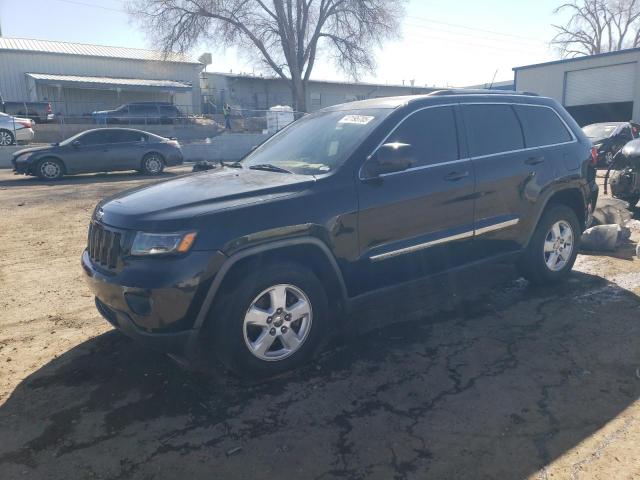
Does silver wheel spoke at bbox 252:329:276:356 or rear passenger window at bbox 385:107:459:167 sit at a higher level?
rear passenger window at bbox 385:107:459:167

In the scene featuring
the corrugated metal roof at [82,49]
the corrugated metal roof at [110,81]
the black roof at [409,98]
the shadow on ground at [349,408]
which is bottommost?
the shadow on ground at [349,408]

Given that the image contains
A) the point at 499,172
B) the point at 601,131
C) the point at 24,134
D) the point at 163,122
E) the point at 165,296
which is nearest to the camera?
the point at 165,296

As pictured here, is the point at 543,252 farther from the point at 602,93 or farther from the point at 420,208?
the point at 602,93

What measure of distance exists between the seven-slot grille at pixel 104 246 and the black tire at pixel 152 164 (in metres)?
12.5

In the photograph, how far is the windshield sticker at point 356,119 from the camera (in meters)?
4.01

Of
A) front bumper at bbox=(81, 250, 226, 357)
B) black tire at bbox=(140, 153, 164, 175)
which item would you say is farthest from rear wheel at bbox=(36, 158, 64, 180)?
front bumper at bbox=(81, 250, 226, 357)

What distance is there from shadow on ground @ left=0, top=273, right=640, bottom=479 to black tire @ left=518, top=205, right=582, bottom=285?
899 mm

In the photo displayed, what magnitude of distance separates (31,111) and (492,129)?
87.4 ft

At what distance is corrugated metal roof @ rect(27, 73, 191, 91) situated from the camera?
3244 centimetres

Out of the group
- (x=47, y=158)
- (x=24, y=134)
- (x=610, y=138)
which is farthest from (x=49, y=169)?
(x=610, y=138)

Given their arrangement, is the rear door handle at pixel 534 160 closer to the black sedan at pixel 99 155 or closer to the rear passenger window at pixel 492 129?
the rear passenger window at pixel 492 129

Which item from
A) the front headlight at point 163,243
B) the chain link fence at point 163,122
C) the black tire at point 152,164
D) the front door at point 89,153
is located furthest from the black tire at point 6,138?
the front headlight at point 163,243

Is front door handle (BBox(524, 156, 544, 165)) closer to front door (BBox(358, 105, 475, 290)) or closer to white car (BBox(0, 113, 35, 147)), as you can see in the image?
front door (BBox(358, 105, 475, 290))

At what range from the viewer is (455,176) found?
13.5 ft
